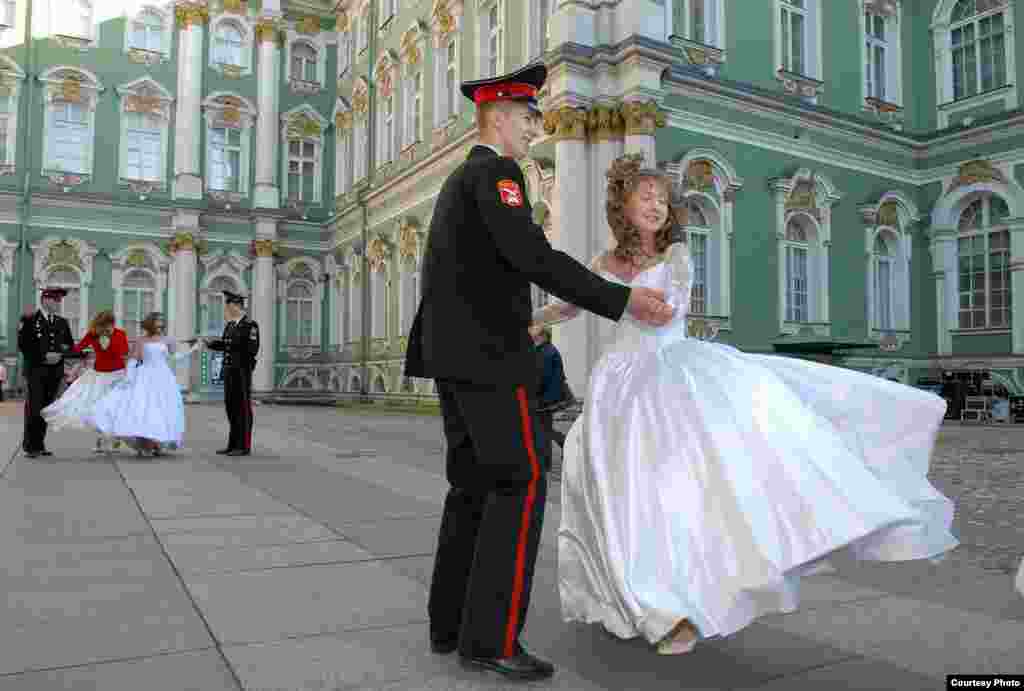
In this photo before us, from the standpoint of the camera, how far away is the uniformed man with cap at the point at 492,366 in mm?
2619

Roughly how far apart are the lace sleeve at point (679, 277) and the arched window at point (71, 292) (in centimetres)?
2563

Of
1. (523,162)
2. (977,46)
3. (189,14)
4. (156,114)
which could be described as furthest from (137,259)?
(977,46)

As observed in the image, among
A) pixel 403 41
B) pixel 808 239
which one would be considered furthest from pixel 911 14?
pixel 403 41

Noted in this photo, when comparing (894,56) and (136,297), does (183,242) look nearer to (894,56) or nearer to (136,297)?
(136,297)

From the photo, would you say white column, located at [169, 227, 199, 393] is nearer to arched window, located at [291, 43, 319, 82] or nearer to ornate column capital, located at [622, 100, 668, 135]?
arched window, located at [291, 43, 319, 82]

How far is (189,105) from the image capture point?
88.6ft

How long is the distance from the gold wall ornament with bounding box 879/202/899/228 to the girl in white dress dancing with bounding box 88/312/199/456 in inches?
627

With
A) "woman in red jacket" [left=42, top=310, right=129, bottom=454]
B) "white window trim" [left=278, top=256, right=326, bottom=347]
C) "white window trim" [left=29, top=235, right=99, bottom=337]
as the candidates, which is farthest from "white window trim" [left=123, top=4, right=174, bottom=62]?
"woman in red jacket" [left=42, top=310, right=129, bottom=454]

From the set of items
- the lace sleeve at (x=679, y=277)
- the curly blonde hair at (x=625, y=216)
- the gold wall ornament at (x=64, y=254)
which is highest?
the gold wall ornament at (x=64, y=254)

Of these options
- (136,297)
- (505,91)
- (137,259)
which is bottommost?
(505,91)

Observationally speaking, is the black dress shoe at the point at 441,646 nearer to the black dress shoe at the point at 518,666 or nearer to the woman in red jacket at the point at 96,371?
the black dress shoe at the point at 518,666

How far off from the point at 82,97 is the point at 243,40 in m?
5.32

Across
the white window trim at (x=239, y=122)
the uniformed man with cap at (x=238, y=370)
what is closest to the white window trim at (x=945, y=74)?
the uniformed man with cap at (x=238, y=370)

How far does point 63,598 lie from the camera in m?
3.38
